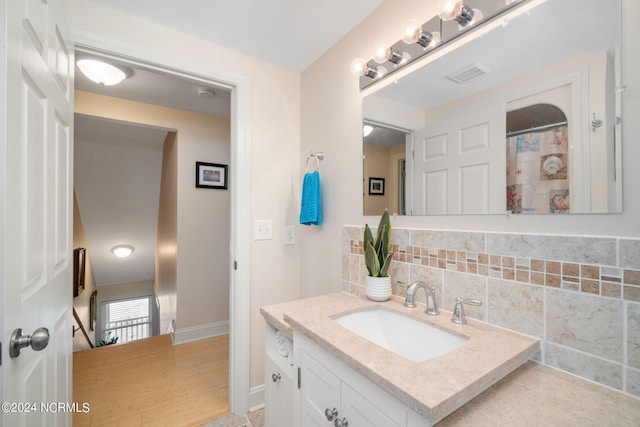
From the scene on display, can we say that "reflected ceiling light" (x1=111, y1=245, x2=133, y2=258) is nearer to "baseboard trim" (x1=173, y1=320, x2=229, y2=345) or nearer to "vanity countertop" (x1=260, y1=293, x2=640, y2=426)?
"baseboard trim" (x1=173, y1=320, x2=229, y2=345)

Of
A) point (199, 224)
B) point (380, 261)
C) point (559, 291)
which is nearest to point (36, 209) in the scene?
point (380, 261)

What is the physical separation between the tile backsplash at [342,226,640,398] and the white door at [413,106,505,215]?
4.8 inches

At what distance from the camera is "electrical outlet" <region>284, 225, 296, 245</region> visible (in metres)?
1.87

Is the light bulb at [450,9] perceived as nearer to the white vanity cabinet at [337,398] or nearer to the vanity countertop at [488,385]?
the vanity countertop at [488,385]

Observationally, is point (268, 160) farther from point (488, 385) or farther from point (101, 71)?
point (488, 385)

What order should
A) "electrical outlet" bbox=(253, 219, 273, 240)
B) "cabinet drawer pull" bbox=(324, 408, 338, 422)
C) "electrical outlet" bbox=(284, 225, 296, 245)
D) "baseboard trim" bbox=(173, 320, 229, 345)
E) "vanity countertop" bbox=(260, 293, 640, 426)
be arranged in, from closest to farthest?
"vanity countertop" bbox=(260, 293, 640, 426)
"cabinet drawer pull" bbox=(324, 408, 338, 422)
"electrical outlet" bbox=(253, 219, 273, 240)
"electrical outlet" bbox=(284, 225, 296, 245)
"baseboard trim" bbox=(173, 320, 229, 345)

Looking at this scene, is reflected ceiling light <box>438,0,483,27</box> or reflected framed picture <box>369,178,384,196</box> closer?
reflected ceiling light <box>438,0,483,27</box>

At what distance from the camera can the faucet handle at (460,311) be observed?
926 mm

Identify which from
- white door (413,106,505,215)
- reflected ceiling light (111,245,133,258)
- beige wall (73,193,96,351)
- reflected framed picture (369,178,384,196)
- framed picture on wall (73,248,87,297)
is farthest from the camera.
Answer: reflected ceiling light (111,245,133,258)

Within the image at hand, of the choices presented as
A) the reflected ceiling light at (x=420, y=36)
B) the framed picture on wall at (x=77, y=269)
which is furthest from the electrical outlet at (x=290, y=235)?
the framed picture on wall at (x=77, y=269)

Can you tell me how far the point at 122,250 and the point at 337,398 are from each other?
541cm

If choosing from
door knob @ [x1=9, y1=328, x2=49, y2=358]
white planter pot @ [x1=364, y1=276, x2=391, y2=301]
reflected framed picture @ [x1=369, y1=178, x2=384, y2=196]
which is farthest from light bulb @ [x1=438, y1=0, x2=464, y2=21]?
door knob @ [x1=9, y1=328, x2=49, y2=358]

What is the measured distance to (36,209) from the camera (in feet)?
2.56

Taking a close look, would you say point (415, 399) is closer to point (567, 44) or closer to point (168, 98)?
point (567, 44)
